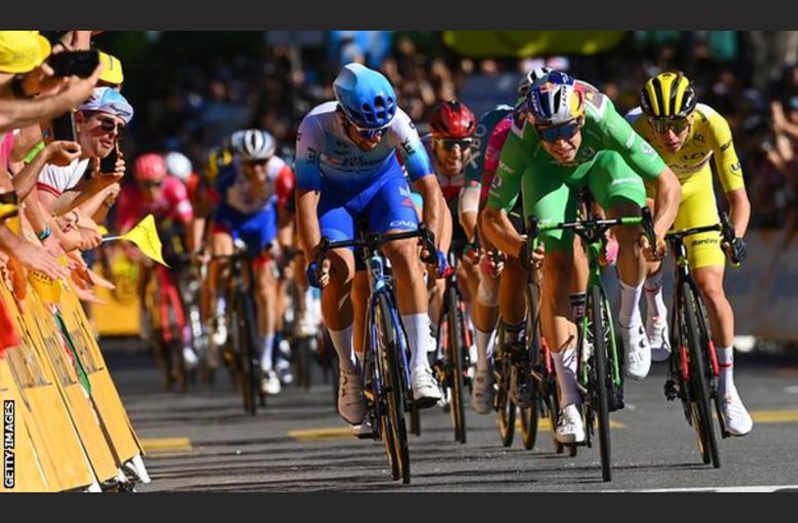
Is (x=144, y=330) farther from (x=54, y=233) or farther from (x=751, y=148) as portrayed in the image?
(x=54, y=233)

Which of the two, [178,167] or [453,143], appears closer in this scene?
[453,143]

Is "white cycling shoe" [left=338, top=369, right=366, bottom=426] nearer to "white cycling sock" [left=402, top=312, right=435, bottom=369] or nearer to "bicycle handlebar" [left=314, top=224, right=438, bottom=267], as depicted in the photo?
"white cycling sock" [left=402, top=312, right=435, bottom=369]

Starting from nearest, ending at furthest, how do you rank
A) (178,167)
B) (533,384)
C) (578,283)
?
(578,283) < (533,384) < (178,167)

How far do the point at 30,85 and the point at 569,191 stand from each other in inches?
155

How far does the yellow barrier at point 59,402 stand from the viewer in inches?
351

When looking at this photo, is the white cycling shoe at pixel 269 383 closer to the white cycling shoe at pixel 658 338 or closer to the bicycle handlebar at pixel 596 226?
the white cycling shoe at pixel 658 338

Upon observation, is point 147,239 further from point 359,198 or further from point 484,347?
point 484,347

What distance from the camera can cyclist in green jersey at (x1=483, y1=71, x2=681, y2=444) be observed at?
11.1 meters

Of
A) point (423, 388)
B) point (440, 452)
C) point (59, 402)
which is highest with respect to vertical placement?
point (59, 402)

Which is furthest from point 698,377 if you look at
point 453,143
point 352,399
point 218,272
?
point 218,272

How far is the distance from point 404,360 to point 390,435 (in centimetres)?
41

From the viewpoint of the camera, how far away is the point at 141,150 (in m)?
33.6

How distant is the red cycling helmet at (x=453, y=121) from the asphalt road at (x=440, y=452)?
6.57 feet

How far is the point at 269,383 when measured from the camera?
16875 millimetres
